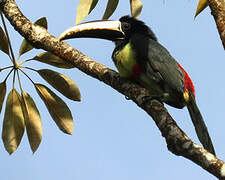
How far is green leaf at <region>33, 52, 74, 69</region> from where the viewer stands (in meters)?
4.75

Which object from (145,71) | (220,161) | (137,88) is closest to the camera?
(220,161)

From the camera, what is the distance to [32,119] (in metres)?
4.78

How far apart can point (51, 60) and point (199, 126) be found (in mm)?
1724

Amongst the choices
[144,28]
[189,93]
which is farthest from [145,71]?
[144,28]

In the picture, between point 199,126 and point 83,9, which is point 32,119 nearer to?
point 83,9

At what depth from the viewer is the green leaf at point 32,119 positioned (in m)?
4.74

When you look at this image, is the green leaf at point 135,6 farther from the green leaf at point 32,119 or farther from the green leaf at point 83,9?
the green leaf at point 32,119

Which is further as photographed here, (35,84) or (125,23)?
(125,23)

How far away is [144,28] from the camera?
520 cm

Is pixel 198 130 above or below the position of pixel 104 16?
below

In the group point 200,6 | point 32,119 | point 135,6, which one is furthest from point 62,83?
point 200,6

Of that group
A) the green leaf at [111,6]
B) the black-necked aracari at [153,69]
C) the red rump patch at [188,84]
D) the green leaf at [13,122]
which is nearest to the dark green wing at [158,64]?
the black-necked aracari at [153,69]

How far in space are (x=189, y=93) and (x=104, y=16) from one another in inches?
54.6

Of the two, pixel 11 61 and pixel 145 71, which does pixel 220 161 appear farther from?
pixel 11 61
